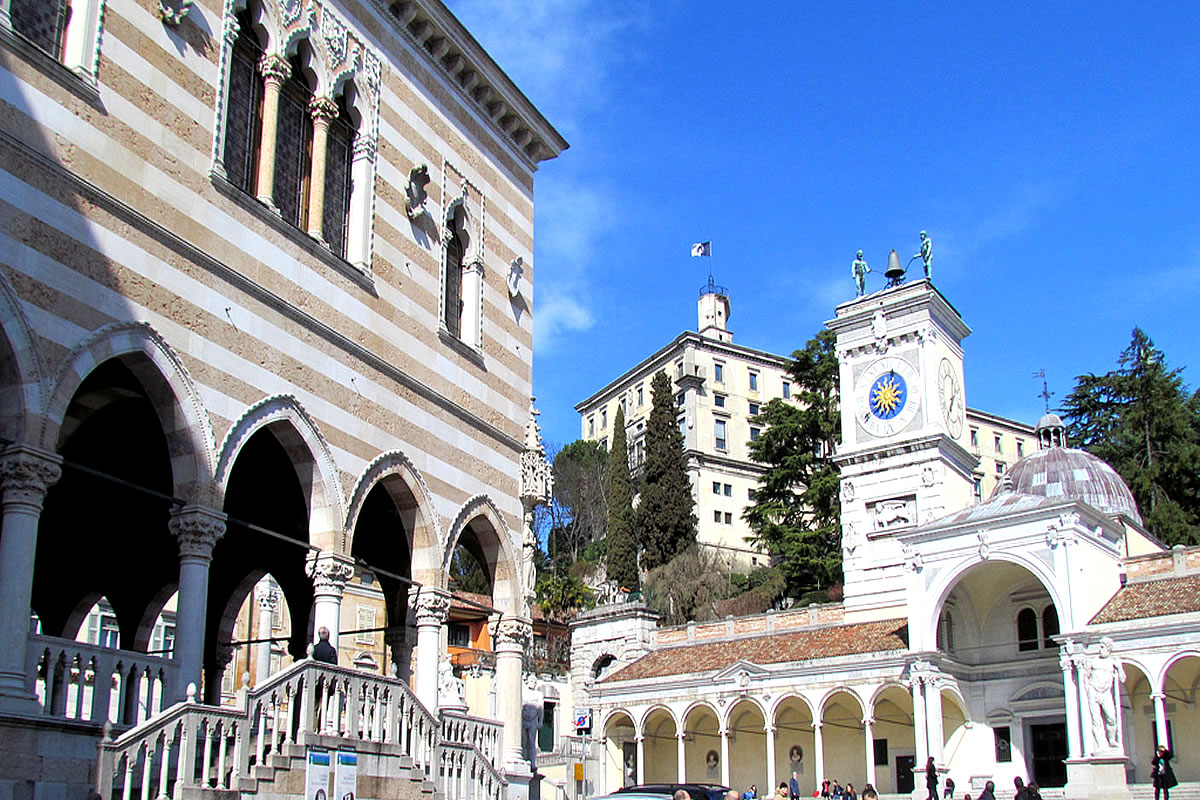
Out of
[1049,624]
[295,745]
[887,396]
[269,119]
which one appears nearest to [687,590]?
[887,396]

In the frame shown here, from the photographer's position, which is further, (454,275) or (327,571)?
(454,275)

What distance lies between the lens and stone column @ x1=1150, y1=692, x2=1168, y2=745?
97.9 feet

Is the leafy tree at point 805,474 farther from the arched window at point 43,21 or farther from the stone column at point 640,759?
the arched window at point 43,21

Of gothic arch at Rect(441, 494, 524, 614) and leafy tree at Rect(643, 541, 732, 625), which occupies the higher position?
leafy tree at Rect(643, 541, 732, 625)

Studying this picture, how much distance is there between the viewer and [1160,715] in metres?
30.0

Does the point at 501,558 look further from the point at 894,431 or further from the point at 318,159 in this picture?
the point at 894,431

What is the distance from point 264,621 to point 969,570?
66.1 feet

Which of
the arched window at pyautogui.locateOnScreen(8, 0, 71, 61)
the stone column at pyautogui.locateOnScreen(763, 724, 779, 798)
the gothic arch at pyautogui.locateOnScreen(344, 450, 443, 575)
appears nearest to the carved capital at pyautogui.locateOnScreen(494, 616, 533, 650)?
the gothic arch at pyautogui.locateOnScreen(344, 450, 443, 575)

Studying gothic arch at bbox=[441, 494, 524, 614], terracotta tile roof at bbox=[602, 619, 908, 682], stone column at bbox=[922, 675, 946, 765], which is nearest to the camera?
gothic arch at bbox=[441, 494, 524, 614]

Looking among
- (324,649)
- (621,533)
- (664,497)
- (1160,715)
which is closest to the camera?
(324,649)

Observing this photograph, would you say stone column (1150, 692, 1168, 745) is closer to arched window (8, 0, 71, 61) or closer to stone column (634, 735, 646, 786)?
stone column (634, 735, 646, 786)

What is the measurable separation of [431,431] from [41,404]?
674 centimetres

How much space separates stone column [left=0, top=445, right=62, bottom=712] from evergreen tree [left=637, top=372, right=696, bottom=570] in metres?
51.4

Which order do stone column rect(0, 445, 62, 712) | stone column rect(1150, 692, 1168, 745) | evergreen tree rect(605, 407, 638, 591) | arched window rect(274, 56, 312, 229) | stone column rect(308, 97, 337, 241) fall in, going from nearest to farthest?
stone column rect(0, 445, 62, 712) < arched window rect(274, 56, 312, 229) < stone column rect(308, 97, 337, 241) < stone column rect(1150, 692, 1168, 745) < evergreen tree rect(605, 407, 638, 591)
